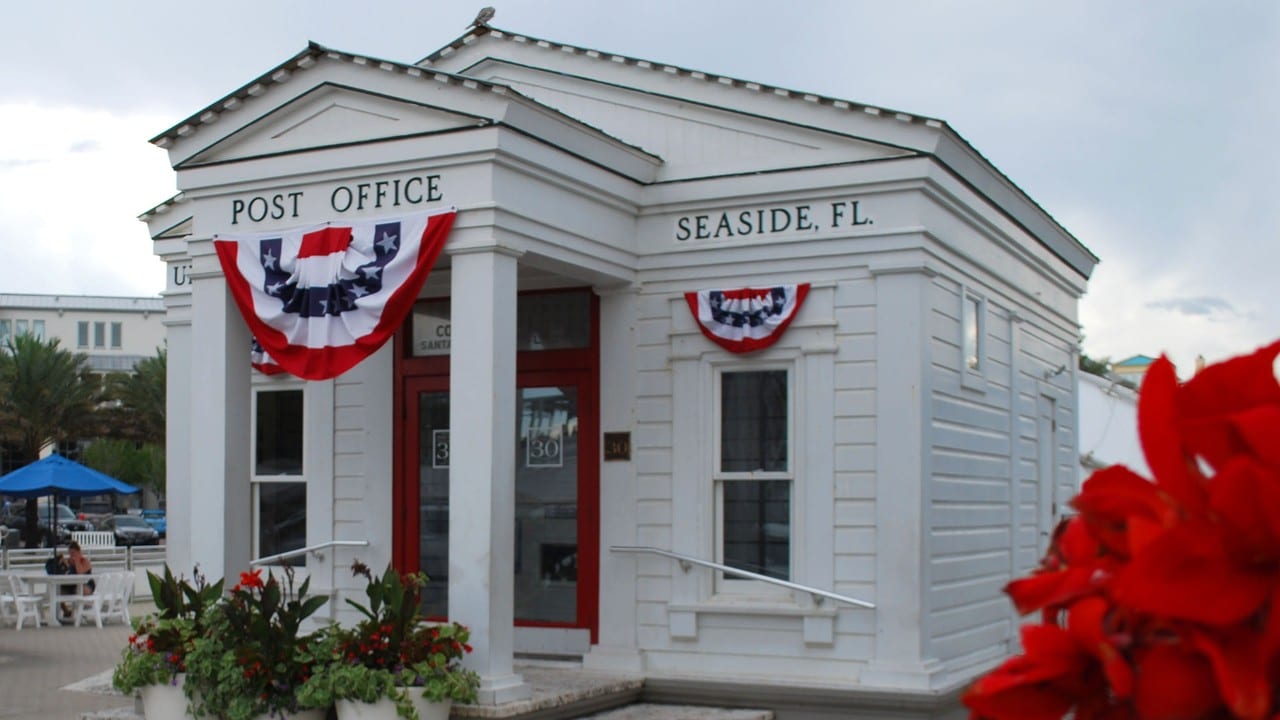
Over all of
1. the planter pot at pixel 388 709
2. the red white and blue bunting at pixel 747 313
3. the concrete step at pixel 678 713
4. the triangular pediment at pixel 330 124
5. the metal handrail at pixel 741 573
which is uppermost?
the triangular pediment at pixel 330 124

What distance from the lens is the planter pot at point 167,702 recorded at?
30.9 ft

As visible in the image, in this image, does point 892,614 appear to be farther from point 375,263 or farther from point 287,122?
point 287,122

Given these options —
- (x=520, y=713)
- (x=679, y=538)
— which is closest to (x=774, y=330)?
(x=679, y=538)

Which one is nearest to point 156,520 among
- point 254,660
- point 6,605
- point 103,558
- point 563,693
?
point 103,558

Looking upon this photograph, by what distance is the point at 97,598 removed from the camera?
71.4 ft

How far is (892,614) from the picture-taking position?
33.5 feet

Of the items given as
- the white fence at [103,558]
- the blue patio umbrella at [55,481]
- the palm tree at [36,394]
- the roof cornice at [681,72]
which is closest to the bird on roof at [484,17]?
the roof cornice at [681,72]

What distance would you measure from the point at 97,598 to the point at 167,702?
13.3m

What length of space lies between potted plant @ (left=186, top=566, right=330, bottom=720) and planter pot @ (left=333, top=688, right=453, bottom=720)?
0.28m

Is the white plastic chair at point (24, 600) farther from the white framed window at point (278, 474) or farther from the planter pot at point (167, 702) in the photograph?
the planter pot at point (167, 702)

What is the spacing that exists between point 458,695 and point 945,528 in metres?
3.94

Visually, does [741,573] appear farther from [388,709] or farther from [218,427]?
[218,427]

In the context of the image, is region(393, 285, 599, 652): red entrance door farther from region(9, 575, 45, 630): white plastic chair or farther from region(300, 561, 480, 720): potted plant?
region(9, 575, 45, 630): white plastic chair

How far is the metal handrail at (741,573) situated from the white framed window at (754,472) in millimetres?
121
